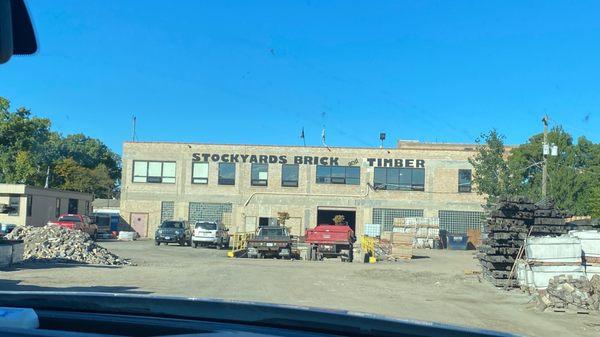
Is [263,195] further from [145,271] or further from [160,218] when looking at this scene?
[145,271]

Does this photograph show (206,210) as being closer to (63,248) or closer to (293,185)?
(293,185)

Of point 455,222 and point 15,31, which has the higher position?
point 15,31

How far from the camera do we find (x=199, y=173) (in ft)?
185

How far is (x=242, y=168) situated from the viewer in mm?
56000

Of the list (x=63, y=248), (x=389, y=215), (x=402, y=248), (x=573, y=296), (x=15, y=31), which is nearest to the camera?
(x=15, y=31)

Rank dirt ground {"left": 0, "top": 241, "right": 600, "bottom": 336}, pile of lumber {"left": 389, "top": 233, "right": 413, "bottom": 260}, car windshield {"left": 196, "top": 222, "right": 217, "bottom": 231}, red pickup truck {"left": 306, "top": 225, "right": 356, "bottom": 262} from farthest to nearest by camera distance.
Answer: car windshield {"left": 196, "top": 222, "right": 217, "bottom": 231} → pile of lumber {"left": 389, "top": 233, "right": 413, "bottom": 260} → red pickup truck {"left": 306, "top": 225, "right": 356, "bottom": 262} → dirt ground {"left": 0, "top": 241, "right": 600, "bottom": 336}

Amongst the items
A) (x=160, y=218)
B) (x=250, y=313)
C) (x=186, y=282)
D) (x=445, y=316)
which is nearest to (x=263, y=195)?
(x=160, y=218)

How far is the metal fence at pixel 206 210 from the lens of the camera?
55.4 meters

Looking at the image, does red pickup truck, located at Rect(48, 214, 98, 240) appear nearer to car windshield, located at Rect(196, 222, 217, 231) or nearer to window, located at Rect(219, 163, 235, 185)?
car windshield, located at Rect(196, 222, 217, 231)

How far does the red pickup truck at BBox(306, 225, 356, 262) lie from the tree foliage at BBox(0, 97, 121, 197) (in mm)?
35855

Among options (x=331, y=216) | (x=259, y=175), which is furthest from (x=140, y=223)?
(x=331, y=216)

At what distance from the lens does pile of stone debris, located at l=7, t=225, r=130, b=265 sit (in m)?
25.4

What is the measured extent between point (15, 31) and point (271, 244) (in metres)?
30.1

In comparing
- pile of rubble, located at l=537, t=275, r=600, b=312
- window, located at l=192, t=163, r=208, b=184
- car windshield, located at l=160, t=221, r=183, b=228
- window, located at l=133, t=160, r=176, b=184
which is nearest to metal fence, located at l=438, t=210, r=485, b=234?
window, located at l=192, t=163, r=208, b=184
